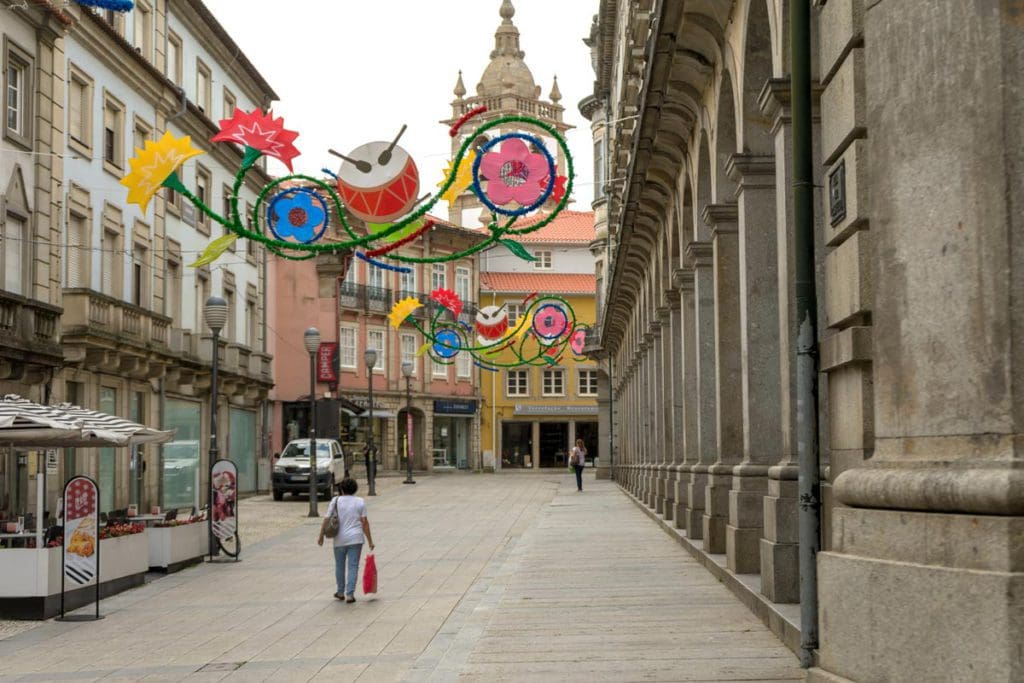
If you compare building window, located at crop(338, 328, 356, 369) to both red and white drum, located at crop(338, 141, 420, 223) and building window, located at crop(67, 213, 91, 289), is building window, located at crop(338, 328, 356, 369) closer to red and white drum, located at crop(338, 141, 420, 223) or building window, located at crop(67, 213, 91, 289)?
building window, located at crop(67, 213, 91, 289)

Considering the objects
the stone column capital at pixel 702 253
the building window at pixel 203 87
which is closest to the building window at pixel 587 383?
the building window at pixel 203 87

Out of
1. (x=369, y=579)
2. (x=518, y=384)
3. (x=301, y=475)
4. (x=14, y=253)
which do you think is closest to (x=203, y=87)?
(x=301, y=475)

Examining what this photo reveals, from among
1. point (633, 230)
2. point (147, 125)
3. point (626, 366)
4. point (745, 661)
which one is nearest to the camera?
point (745, 661)

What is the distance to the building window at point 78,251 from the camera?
99.0ft

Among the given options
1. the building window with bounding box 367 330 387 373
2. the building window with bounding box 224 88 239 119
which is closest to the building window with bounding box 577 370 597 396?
the building window with bounding box 367 330 387 373

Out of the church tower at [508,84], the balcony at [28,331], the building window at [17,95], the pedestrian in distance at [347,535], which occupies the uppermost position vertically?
the church tower at [508,84]

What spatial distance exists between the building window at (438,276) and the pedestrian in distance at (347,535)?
2438 inches

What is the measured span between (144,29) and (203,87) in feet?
18.6

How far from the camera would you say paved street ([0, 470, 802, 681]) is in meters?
9.87

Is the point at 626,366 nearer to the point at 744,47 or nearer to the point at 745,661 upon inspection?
the point at 744,47

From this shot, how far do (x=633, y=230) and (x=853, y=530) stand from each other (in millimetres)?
20870

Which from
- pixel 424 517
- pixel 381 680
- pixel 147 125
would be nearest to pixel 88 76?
pixel 147 125

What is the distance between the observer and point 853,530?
22.2 ft

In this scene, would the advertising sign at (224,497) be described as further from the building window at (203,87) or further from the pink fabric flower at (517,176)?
the building window at (203,87)
